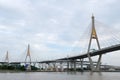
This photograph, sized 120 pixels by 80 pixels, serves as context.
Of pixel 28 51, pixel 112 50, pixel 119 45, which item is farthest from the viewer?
pixel 28 51

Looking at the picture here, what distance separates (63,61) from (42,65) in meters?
20.0

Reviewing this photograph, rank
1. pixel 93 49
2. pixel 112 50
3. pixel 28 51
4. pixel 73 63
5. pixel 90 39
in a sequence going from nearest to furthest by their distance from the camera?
1. pixel 112 50
2. pixel 90 39
3. pixel 93 49
4. pixel 28 51
5. pixel 73 63

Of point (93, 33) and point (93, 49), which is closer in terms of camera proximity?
point (93, 33)

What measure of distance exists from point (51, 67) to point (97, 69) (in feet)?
167

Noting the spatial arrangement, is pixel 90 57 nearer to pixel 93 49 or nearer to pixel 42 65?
pixel 93 49

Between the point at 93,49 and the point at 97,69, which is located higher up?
the point at 93,49

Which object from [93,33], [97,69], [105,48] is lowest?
[97,69]

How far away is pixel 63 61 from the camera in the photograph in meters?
107

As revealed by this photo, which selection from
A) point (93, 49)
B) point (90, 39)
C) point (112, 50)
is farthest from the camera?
point (93, 49)

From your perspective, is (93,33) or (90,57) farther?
(90,57)

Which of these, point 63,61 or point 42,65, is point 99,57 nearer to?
point 63,61

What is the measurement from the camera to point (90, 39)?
63.4 metres

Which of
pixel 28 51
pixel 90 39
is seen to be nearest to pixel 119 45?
pixel 90 39

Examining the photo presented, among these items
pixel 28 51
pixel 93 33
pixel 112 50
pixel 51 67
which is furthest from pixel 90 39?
pixel 51 67
